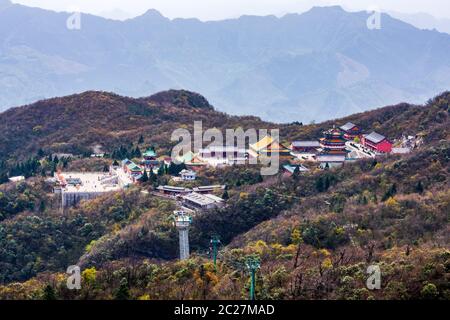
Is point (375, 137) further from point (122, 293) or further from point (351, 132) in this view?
point (122, 293)

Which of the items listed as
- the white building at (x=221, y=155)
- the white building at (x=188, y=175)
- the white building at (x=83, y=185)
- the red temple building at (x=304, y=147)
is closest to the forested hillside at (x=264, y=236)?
the white building at (x=188, y=175)

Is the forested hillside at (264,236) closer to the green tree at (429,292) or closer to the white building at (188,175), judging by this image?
the green tree at (429,292)

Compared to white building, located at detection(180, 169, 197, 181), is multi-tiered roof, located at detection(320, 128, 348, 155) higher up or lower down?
higher up

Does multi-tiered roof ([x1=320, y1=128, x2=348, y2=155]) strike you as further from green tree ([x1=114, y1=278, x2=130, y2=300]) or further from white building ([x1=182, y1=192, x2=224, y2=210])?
green tree ([x1=114, y1=278, x2=130, y2=300])

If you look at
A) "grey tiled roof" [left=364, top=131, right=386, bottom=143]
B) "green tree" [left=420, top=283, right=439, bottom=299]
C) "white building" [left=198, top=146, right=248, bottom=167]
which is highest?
"grey tiled roof" [left=364, top=131, right=386, bottom=143]

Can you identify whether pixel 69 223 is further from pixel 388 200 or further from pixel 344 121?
pixel 344 121

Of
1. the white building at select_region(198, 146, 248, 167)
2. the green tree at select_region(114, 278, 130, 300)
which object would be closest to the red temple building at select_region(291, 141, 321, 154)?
the white building at select_region(198, 146, 248, 167)

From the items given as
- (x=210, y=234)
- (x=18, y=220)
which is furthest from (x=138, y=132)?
(x=210, y=234)

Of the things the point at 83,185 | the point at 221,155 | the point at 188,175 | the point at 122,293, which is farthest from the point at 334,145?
the point at 122,293
